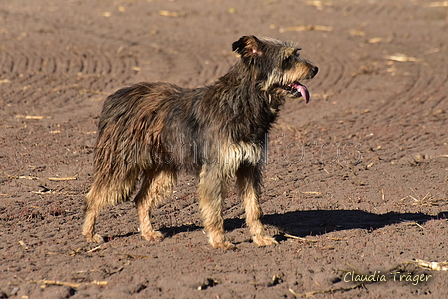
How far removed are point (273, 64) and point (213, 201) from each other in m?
1.62

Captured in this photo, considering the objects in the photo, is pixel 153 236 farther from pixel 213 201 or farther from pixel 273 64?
pixel 273 64

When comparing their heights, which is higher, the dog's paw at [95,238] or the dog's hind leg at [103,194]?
the dog's hind leg at [103,194]

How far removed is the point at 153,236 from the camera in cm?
737

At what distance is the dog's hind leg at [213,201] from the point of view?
6.75 metres

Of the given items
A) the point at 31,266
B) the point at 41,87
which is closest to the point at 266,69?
the point at 31,266

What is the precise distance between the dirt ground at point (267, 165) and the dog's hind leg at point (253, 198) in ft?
0.55

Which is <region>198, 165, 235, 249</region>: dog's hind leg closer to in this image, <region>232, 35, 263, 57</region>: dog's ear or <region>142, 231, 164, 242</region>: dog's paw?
<region>142, 231, 164, 242</region>: dog's paw

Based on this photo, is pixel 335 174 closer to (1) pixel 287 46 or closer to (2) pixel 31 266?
(1) pixel 287 46

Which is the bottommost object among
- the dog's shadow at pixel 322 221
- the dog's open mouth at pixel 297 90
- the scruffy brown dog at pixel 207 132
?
the dog's shadow at pixel 322 221

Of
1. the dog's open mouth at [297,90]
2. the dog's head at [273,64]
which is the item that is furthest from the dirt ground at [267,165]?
the dog's head at [273,64]

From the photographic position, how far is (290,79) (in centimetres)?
662

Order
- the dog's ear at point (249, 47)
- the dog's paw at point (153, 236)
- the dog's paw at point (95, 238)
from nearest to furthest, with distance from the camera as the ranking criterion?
the dog's ear at point (249, 47) < the dog's paw at point (95, 238) < the dog's paw at point (153, 236)

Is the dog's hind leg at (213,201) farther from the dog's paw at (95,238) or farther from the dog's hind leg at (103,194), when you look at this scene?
the dog's paw at (95,238)

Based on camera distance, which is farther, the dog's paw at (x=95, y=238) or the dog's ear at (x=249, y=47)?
the dog's paw at (x=95, y=238)
